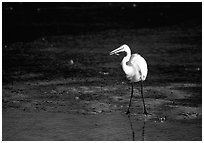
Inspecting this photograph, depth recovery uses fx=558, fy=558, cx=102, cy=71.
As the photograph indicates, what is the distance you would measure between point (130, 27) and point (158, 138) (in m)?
13.1

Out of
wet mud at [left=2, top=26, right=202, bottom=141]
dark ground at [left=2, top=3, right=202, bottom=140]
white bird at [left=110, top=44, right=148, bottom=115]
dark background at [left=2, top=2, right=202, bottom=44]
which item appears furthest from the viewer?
dark background at [left=2, top=2, right=202, bottom=44]

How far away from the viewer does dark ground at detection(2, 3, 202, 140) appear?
8727mm

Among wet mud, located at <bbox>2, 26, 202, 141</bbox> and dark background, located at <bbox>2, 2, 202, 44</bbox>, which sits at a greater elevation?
dark background, located at <bbox>2, 2, 202, 44</bbox>

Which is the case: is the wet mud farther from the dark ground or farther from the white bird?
the white bird

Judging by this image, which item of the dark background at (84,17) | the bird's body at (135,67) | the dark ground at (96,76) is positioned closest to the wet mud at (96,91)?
the dark ground at (96,76)

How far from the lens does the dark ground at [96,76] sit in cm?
873

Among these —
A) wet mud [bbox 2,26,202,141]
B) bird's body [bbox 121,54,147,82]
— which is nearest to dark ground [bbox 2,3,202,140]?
wet mud [bbox 2,26,202,141]

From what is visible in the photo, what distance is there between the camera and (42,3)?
28.7 meters

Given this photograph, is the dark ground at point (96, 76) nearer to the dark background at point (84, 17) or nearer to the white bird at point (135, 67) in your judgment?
the dark background at point (84, 17)

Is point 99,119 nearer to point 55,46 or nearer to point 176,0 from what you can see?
point 55,46

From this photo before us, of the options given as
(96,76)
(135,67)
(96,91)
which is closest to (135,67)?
(135,67)

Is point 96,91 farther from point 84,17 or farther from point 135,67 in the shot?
point 84,17

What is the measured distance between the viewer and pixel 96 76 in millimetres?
12781

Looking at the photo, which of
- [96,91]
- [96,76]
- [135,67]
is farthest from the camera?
[96,76]
